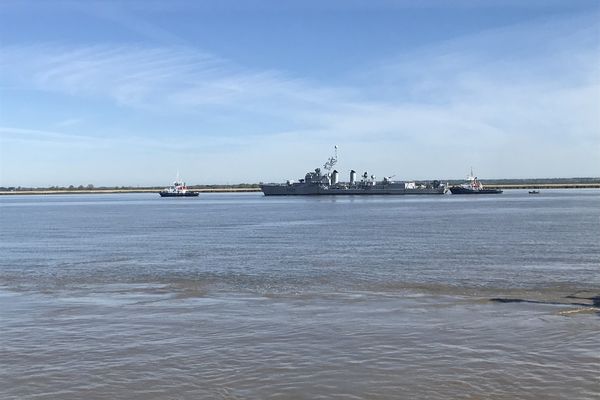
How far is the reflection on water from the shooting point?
11.3 m

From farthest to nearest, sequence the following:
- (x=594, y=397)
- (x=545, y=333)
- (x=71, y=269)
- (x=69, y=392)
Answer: (x=71, y=269), (x=545, y=333), (x=69, y=392), (x=594, y=397)

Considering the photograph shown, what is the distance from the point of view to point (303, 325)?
15867mm

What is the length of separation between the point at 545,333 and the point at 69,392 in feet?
35.1

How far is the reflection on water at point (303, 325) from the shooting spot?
443 inches

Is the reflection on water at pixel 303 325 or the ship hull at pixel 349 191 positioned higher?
the ship hull at pixel 349 191

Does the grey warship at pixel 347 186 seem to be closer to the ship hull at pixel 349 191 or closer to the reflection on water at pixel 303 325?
the ship hull at pixel 349 191

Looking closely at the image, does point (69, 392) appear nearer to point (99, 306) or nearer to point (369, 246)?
point (99, 306)

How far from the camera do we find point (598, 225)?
52.9 meters

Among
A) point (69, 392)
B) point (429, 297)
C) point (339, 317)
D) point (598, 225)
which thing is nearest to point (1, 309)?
point (69, 392)

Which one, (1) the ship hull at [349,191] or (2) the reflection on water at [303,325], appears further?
(1) the ship hull at [349,191]

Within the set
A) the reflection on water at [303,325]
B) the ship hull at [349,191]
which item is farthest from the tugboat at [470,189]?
the reflection on water at [303,325]

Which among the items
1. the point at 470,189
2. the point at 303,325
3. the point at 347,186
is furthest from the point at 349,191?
the point at 303,325

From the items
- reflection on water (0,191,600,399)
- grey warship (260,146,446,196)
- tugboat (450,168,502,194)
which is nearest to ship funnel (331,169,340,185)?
grey warship (260,146,446,196)

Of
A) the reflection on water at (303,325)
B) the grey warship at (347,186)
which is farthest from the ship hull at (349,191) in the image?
the reflection on water at (303,325)
